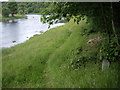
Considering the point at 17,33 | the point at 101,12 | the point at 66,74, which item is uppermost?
the point at 101,12

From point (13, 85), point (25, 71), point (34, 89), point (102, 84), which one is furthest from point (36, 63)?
point (102, 84)

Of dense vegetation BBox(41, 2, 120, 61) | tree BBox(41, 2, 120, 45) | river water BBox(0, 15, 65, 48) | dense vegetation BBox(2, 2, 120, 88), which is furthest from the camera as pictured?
river water BBox(0, 15, 65, 48)

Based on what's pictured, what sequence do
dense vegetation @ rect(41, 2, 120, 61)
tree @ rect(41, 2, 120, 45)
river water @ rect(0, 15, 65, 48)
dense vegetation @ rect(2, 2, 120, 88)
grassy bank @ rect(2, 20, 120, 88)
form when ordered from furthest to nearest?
river water @ rect(0, 15, 65, 48) < tree @ rect(41, 2, 120, 45) < dense vegetation @ rect(41, 2, 120, 61) < dense vegetation @ rect(2, 2, 120, 88) < grassy bank @ rect(2, 20, 120, 88)

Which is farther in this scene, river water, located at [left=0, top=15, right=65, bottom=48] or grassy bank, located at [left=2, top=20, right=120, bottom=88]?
river water, located at [left=0, top=15, right=65, bottom=48]

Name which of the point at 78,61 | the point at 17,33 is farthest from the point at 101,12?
the point at 17,33

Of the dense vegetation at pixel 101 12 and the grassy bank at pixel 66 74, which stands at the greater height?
the dense vegetation at pixel 101 12

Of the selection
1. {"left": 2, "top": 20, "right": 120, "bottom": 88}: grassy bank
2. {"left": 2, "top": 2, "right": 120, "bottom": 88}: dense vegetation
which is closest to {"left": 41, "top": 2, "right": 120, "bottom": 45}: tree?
{"left": 2, "top": 2, "right": 120, "bottom": 88}: dense vegetation

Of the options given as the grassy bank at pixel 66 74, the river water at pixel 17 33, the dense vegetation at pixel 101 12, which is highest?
the dense vegetation at pixel 101 12

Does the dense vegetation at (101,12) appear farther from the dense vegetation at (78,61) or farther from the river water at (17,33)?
the river water at (17,33)

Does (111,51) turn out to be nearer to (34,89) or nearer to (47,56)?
(34,89)

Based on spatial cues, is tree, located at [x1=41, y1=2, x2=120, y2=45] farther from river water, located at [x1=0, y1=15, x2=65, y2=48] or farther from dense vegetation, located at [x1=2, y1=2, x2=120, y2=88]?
river water, located at [x1=0, y1=15, x2=65, y2=48]

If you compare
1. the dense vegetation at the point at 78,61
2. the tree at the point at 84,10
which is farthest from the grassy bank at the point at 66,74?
the tree at the point at 84,10

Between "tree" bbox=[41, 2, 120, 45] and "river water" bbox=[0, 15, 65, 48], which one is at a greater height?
"tree" bbox=[41, 2, 120, 45]

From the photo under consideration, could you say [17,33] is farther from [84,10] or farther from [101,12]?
[101,12]
